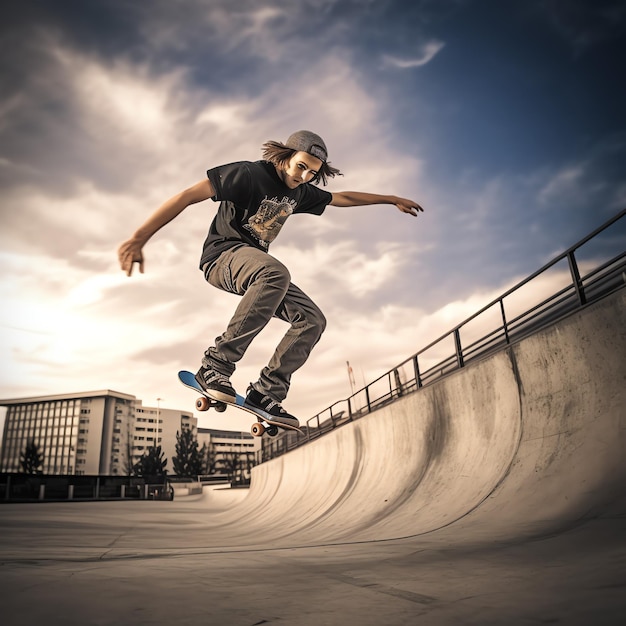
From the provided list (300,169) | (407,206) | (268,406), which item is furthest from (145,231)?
(407,206)

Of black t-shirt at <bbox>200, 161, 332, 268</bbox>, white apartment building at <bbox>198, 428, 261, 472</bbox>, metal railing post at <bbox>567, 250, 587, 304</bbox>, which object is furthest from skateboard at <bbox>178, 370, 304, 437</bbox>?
white apartment building at <bbox>198, 428, 261, 472</bbox>

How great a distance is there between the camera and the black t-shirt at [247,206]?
19.0 ft

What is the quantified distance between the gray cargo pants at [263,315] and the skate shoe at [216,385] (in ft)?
0.23

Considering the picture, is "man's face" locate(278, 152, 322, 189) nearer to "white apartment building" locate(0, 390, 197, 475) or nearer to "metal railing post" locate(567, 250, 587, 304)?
"metal railing post" locate(567, 250, 587, 304)

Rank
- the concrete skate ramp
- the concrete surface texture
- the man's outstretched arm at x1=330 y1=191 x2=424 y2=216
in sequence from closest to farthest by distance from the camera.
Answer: the concrete surface texture, the concrete skate ramp, the man's outstretched arm at x1=330 y1=191 x2=424 y2=216

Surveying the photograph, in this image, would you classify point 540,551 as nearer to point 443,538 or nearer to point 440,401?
point 443,538

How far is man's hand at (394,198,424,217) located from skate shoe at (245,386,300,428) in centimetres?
356

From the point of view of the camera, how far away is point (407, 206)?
24.5 ft

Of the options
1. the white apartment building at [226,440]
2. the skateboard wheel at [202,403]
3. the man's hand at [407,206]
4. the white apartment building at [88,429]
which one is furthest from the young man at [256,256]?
the white apartment building at [226,440]

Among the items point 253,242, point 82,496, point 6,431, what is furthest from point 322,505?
point 6,431

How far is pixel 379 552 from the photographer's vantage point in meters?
4.06

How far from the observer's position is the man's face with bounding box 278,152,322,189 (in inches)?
233

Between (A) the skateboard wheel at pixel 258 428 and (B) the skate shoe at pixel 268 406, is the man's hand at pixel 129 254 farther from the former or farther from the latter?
(A) the skateboard wheel at pixel 258 428

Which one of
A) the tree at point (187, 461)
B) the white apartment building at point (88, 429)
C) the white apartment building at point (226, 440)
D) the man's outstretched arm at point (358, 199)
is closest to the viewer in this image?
the man's outstretched arm at point (358, 199)
